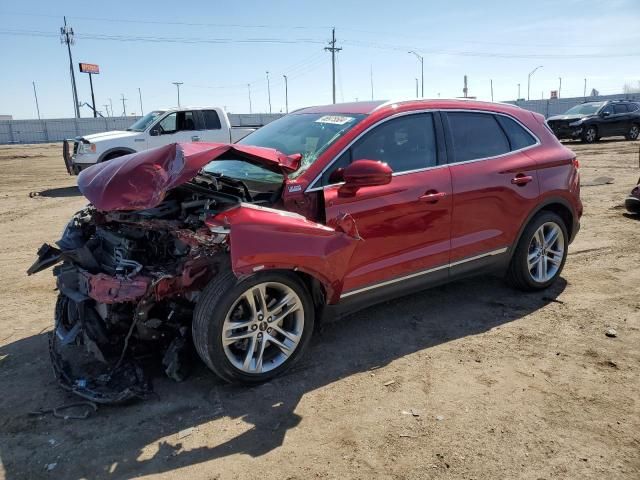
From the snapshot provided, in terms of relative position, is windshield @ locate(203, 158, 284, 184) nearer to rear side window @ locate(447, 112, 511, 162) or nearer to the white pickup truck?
rear side window @ locate(447, 112, 511, 162)

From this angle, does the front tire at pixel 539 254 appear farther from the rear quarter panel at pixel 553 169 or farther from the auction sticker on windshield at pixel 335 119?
the auction sticker on windshield at pixel 335 119

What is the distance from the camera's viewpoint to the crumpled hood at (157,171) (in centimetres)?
314

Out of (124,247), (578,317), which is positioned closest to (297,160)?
(124,247)

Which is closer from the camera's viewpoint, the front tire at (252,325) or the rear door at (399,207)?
the front tire at (252,325)

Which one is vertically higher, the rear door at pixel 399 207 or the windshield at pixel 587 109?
the windshield at pixel 587 109

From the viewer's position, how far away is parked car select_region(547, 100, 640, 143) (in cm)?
2191

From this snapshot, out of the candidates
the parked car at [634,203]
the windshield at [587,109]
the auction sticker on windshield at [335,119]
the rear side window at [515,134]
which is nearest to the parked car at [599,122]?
the windshield at [587,109]

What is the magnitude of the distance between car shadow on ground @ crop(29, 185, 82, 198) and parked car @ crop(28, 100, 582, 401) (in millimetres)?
8800

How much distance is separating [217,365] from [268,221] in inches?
38.4

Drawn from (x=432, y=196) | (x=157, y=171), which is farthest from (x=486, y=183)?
(x=157, y=171)

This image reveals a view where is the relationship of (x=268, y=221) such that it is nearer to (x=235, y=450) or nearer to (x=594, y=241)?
(x=235, y=450)

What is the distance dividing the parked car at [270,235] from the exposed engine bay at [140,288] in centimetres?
1

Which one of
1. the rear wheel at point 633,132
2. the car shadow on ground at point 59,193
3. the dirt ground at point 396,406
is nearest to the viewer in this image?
the dirt ground at point 396,406

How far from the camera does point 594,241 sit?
264 inches
